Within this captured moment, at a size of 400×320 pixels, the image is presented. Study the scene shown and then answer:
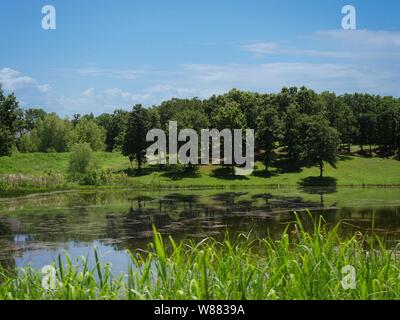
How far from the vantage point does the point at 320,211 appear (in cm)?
4297

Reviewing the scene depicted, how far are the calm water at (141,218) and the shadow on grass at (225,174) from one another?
18.4 m

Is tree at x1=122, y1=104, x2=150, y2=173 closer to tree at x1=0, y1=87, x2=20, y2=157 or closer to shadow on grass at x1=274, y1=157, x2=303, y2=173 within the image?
tree at x1=0, y1=87, x2=20, y2=157

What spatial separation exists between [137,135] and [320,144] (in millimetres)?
29227

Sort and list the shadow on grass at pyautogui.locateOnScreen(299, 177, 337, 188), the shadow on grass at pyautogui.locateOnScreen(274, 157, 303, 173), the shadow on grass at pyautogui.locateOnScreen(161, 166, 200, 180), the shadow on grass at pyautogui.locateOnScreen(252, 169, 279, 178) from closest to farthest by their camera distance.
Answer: the shadow on grass at pyautogui.locateOnScreen(299, 177, 337, 188)
the shadow on grass at pyautogui.locateOnScreen(161, 166, 200, 180)
the shadow on grass at pyautogui.locateOnScreen(252, 169, 279, 178)
the shadow on grass at pyautogui.locateOnScreen(274, 157, 303, 173)

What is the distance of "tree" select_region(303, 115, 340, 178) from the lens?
265 feet

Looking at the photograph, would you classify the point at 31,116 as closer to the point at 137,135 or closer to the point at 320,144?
the point at 137,135

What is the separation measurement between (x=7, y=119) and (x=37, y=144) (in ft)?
104

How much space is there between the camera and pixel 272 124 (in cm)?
8744

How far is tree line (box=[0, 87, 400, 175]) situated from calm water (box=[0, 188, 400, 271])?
2235cm

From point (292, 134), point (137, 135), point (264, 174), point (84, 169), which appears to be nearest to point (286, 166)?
point (292, 134)

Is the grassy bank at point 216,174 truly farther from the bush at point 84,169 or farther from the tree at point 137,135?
the tree at point 137,135

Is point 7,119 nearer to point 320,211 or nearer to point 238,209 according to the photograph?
point 238,209

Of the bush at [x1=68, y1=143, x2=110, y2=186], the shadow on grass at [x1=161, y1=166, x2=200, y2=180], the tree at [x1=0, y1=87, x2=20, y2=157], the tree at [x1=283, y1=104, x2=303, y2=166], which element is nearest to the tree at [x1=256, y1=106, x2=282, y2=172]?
the tree at [x1=283, y1=104, x2=303, y2=166]
